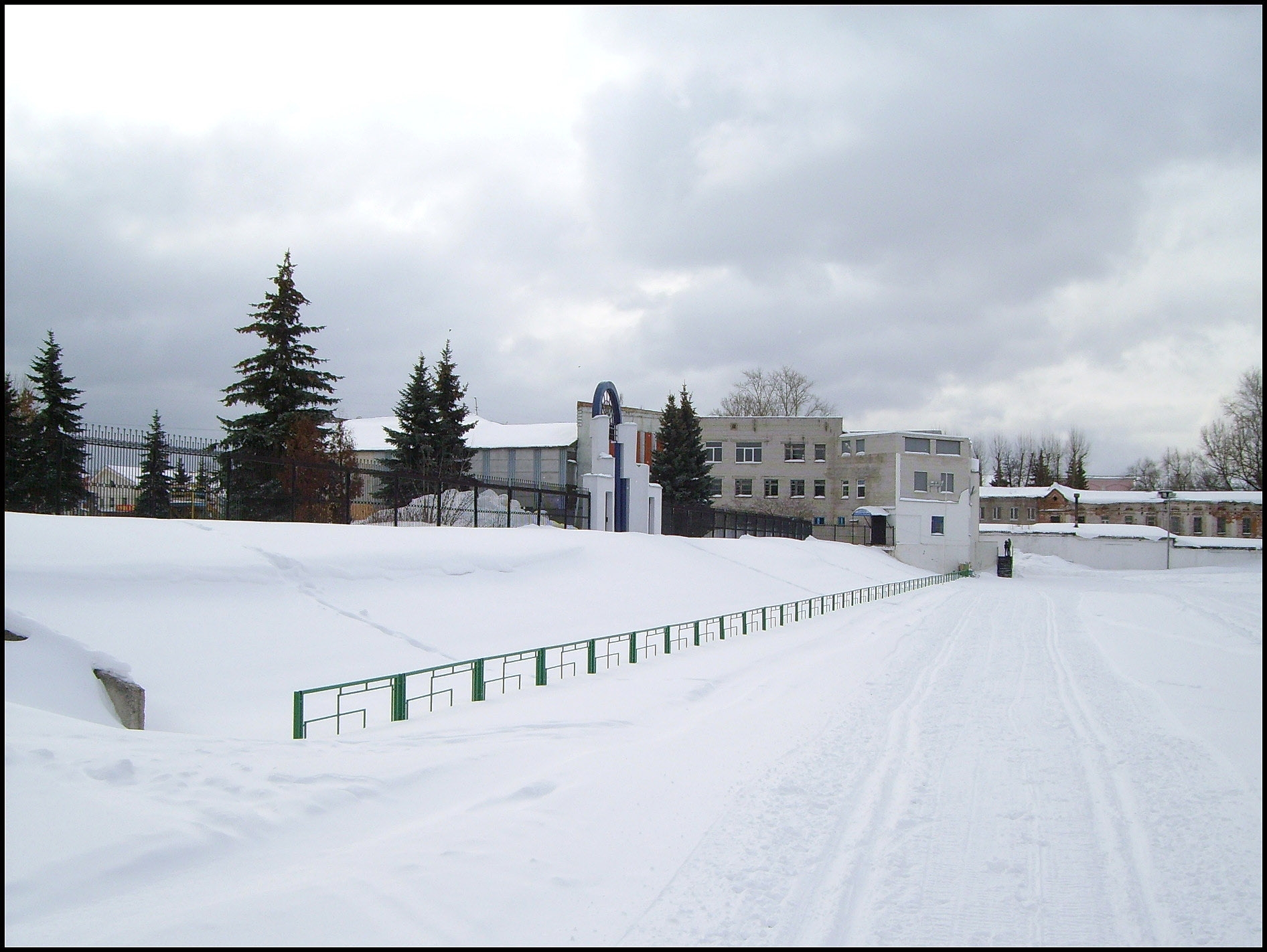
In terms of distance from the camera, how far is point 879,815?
6.40m

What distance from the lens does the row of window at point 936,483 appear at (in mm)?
62562

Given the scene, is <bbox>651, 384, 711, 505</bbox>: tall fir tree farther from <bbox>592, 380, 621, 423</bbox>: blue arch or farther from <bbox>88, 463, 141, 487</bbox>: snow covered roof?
<bbox>88, 463, 141, 487</bbox>: snow covered roof

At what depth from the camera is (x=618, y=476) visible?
1332 inches

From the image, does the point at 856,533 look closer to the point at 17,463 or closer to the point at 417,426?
the point at 417,426

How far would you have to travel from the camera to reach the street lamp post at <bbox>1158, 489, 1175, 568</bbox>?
8.22 m

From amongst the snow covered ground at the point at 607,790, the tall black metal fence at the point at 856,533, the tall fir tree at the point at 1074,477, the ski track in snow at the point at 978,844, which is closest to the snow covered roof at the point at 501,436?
the tall black metal fence at the point at 856,533

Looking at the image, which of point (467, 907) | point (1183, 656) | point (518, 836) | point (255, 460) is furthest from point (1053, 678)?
point (255, 460)

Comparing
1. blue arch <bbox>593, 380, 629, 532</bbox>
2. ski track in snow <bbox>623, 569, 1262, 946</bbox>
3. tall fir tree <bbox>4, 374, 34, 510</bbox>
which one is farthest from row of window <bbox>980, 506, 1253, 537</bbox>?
tall fir tree <bbox>4, 374, 34, 510</bbox>

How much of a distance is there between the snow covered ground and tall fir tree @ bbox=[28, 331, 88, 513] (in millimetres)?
4045

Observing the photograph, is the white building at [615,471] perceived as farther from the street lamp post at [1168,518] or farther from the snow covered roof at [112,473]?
the street lamp post at [1168,518]

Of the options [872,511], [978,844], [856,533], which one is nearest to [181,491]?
[978,844]

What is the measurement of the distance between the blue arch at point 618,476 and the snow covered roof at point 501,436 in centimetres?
2348

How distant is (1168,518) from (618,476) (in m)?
25.4

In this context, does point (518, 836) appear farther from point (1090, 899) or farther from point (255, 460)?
point (255, 460)
